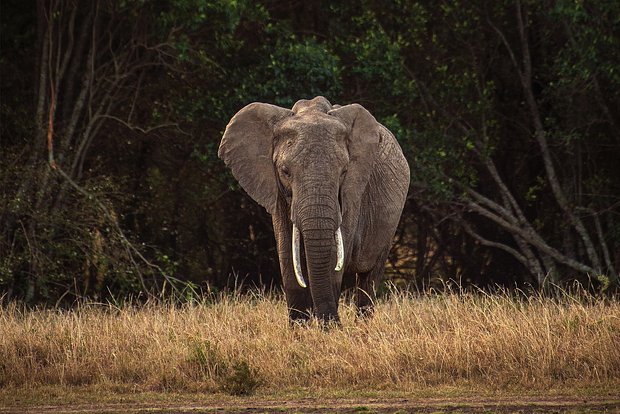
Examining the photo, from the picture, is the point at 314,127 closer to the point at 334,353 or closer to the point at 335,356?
the point at 334,353

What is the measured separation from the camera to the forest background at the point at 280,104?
17812mm

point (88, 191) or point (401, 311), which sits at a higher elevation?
point (88, 191)

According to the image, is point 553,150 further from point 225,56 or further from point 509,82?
point 225,56

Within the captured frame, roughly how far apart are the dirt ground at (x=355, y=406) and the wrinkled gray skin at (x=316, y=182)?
7.28 feet

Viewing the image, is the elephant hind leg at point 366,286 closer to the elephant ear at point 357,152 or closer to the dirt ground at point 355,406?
the elephant ear at point 357,152

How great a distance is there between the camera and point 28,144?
59.6 feet

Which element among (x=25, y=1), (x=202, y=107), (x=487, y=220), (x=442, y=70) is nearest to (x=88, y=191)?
(x=202, y=107)

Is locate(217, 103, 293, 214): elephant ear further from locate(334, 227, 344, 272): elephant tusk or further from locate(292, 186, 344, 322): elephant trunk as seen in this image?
locate(334, 227, 344, 272): elephant tusk

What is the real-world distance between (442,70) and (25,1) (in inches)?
258

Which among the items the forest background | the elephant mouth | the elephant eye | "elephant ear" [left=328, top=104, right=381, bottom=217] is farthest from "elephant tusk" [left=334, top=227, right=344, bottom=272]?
the forest background

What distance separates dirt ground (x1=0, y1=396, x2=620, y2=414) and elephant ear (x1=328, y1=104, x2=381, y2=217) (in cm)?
290

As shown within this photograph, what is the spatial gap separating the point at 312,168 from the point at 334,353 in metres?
1.83

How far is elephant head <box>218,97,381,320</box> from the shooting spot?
11.8m

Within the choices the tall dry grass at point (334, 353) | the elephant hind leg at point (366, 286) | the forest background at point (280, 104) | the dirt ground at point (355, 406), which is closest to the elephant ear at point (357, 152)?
the tall dry grass at point (334, 353)
